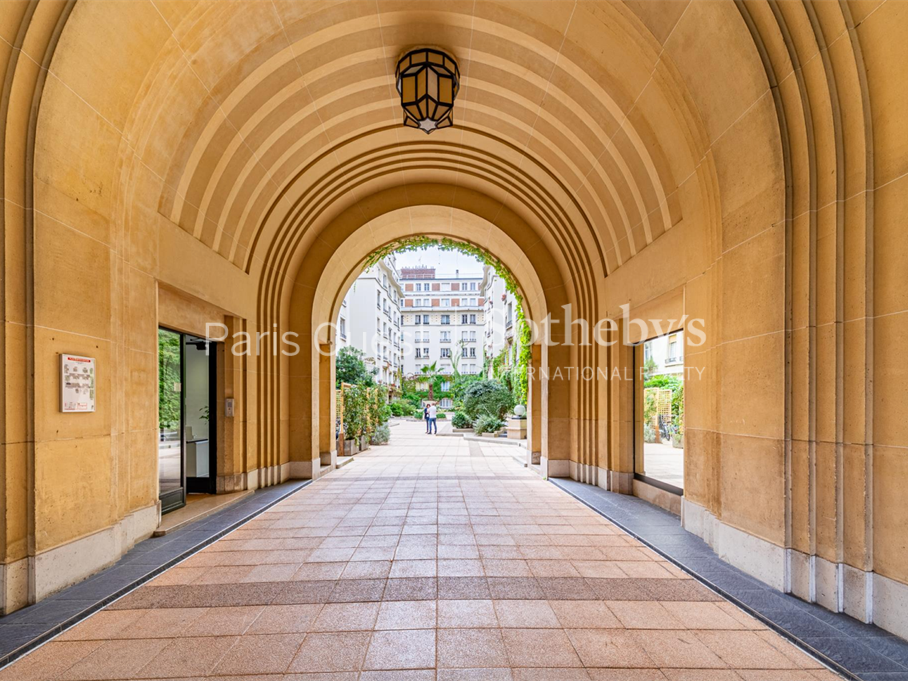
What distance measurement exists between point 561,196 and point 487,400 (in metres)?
13.1

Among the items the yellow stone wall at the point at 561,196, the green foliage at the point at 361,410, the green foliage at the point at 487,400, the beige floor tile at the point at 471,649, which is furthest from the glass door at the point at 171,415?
the green foliage at the point at 487,400

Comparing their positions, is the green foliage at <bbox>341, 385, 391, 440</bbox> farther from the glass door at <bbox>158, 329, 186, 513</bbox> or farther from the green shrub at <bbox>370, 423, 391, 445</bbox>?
the glass door at <bbox>158, 329, 186, 513</bbox>

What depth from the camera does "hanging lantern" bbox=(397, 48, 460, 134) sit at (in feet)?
19.6

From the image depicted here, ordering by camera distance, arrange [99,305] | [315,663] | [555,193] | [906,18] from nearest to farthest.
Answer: [315,663] < [906,18] < [99,305] < [555,193]

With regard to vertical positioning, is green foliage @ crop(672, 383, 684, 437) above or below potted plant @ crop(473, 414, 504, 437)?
above

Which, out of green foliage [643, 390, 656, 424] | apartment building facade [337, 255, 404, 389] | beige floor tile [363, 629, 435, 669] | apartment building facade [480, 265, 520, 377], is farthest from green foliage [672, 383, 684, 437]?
apartment building facade [337, 255, 404, 389]

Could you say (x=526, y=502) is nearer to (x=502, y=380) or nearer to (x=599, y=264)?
(x=599, y=264)

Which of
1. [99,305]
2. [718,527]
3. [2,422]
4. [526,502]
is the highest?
[99,305]

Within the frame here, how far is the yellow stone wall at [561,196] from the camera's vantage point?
3514mm

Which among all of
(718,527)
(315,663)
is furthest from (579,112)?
(315,663)

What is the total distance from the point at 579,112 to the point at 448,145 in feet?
9.26

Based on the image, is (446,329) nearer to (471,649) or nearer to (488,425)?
(488,425)

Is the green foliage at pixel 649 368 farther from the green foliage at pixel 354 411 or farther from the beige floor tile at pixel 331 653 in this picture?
the green foliage at pixel 354 411

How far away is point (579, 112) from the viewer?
21.4 ft
